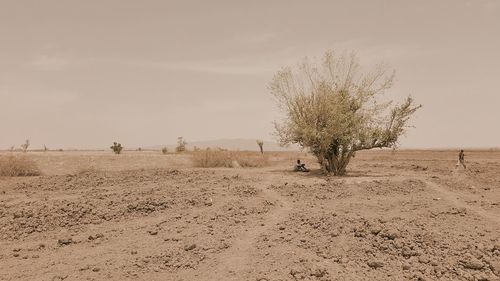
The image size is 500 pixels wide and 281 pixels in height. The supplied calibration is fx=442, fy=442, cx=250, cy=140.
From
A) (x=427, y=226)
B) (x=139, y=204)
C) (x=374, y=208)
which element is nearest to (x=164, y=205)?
(x=139, y=204)

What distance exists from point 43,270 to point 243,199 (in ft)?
20.1

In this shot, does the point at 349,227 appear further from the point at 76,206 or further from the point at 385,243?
the point at 76,206

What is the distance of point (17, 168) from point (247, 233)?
667 inches

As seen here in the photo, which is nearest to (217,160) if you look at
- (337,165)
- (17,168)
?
(337,165)

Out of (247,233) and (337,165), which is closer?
(247,233)

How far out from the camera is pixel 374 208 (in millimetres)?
12586

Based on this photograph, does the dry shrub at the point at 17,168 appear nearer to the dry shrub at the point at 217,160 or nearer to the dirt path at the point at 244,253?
the dry shrub at the point at 217,160

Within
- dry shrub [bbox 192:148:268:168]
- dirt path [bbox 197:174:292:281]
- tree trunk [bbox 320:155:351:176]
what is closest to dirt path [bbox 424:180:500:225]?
tree trunk [bbox 320:155:351:176]

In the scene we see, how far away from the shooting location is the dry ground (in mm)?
7957

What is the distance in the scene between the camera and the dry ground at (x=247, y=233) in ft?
26.1

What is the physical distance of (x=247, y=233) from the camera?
981cm

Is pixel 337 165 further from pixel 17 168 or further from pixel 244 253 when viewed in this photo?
pixel 17 168

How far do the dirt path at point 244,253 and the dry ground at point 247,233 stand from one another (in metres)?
0.03

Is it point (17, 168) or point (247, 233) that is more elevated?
point (17, 168)
